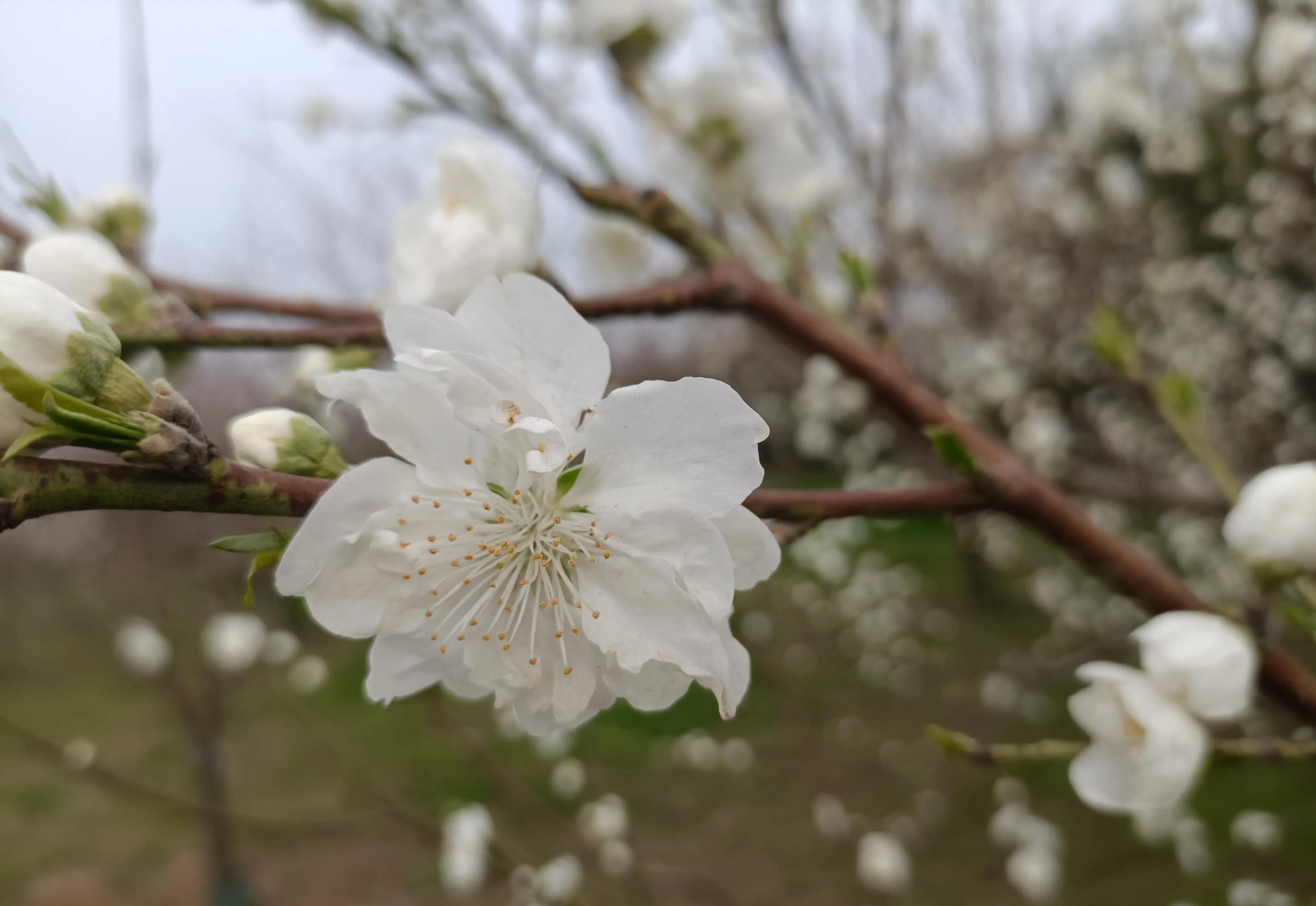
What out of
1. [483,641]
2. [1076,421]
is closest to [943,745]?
[483,641]

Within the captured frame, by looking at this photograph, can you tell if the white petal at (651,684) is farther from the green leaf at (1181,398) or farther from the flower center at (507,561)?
the green leaf at (1181,398)

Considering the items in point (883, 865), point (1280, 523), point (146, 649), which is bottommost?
point (146, 649)

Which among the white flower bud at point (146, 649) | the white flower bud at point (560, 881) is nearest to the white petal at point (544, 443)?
the white flower bud at point (560, 881)

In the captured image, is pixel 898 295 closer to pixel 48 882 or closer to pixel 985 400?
pixel 985 400

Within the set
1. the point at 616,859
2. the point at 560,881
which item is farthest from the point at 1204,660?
the point at 616,859

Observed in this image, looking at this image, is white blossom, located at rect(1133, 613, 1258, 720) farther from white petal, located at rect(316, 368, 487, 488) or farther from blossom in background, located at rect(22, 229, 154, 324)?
blossom in background, located at rect(22, 229, 154, 324)

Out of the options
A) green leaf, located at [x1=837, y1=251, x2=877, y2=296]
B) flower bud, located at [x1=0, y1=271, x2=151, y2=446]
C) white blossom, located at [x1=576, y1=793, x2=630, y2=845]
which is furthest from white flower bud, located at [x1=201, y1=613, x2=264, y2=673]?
flower bud, located at [x1=0, y1=271, x2=151, y2=446]

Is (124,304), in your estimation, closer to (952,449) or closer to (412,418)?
(412,418)

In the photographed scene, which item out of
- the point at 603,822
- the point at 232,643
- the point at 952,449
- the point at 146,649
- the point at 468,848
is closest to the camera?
the point at 952,449
